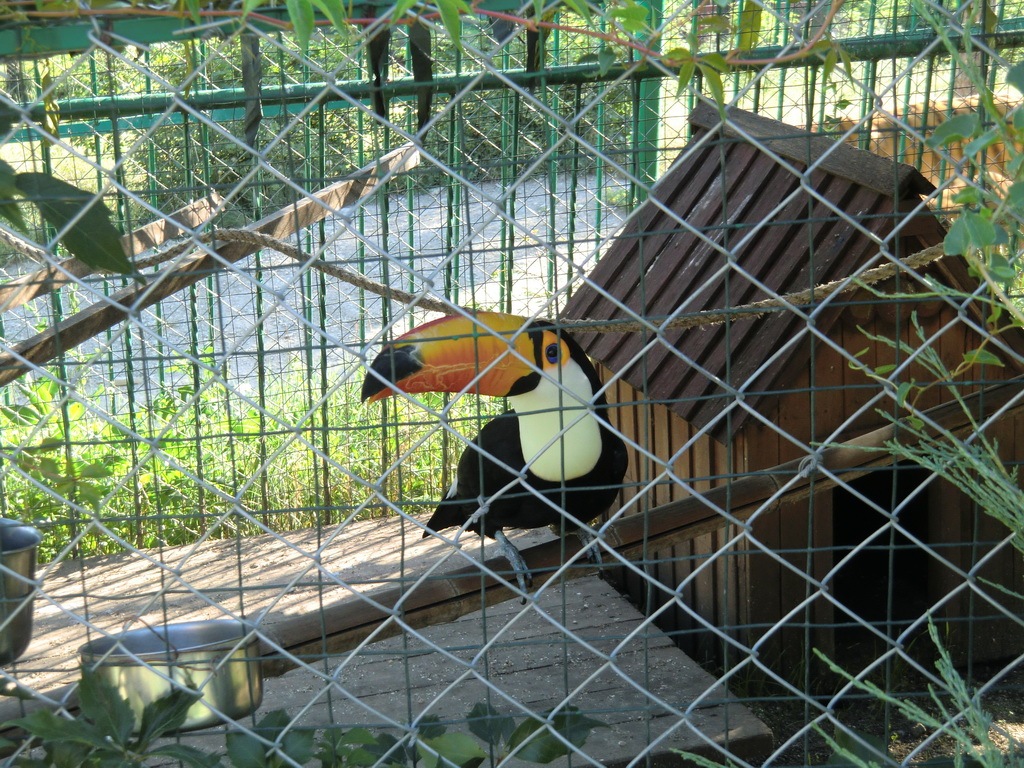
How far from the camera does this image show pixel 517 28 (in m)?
1.22

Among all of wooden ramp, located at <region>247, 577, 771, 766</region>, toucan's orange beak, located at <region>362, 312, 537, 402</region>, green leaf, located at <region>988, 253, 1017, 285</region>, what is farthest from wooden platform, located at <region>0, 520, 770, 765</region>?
green leaf, located at <region>988, 253, 1017, 285</region>

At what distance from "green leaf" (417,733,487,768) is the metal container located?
0.65 metres

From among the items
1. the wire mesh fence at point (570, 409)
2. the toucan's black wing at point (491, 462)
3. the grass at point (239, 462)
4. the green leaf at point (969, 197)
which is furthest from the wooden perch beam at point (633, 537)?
the grass at point (239, 462)

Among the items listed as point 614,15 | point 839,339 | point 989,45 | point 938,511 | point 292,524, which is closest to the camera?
point 614,15

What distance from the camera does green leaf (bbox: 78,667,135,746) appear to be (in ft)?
4.95

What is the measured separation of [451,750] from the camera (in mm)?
1611

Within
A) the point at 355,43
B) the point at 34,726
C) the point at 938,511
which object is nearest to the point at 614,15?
the point at 355,43

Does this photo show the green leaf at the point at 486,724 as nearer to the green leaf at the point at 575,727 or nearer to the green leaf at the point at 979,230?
the green leaf at the point at 575,727

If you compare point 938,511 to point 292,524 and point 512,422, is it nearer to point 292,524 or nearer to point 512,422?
point 512,422

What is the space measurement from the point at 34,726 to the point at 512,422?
139cm

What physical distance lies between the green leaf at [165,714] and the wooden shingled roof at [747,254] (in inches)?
43.3

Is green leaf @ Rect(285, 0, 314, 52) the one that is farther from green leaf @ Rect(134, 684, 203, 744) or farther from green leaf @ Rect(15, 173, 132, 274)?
green leaf @ Rect(134, 684, 203, 744)

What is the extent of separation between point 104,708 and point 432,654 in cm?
130

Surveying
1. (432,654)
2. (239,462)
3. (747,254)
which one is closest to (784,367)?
(747,254)
